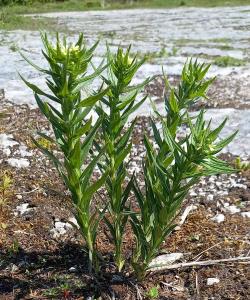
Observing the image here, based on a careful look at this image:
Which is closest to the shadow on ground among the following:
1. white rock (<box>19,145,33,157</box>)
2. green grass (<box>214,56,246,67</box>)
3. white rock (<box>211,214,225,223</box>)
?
white rock (<box>211,214,225,223</box>)

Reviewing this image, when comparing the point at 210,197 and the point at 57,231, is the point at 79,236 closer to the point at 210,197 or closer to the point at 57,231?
the point at 57,231

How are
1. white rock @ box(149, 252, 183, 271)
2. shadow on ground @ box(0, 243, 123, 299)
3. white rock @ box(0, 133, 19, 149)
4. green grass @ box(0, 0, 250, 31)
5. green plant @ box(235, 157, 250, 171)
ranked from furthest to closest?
green grass @ box(0, 0, 250, 31)
white rock @ box(0, 133, 19, 149)
green plant @ box(235, 157, 250, 171)
white rock @ box(149, 252, 183, 271)
shadow on ground @ box(0, 243, 123, 299)

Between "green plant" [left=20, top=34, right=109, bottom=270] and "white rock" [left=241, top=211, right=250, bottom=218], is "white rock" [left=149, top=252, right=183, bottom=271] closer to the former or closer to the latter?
"green plant" [left=20, top=34, right=109, bottom=270]

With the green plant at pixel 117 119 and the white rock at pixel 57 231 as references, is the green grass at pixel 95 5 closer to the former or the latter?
the white rock at pixel 57 231

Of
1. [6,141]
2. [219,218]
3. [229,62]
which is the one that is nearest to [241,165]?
[219,218]

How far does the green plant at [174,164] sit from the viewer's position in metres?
2.29

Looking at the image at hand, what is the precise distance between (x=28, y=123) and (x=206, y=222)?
281 centimetres

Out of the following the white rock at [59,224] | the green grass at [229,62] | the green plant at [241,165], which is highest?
the green grass at [229,62]

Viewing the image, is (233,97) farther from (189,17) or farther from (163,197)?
(189,17)

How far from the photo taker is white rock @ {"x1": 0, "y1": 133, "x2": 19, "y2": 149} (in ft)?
16.5

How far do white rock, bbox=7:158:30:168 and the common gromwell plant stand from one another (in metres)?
1.84

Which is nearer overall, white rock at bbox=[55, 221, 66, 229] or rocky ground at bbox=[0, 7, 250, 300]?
rocky ground at bbox=[0, 7, 250, 300]

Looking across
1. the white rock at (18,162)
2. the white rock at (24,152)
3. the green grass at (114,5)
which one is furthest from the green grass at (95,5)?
the white rock at (18,162)

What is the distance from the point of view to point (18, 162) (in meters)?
4.65
